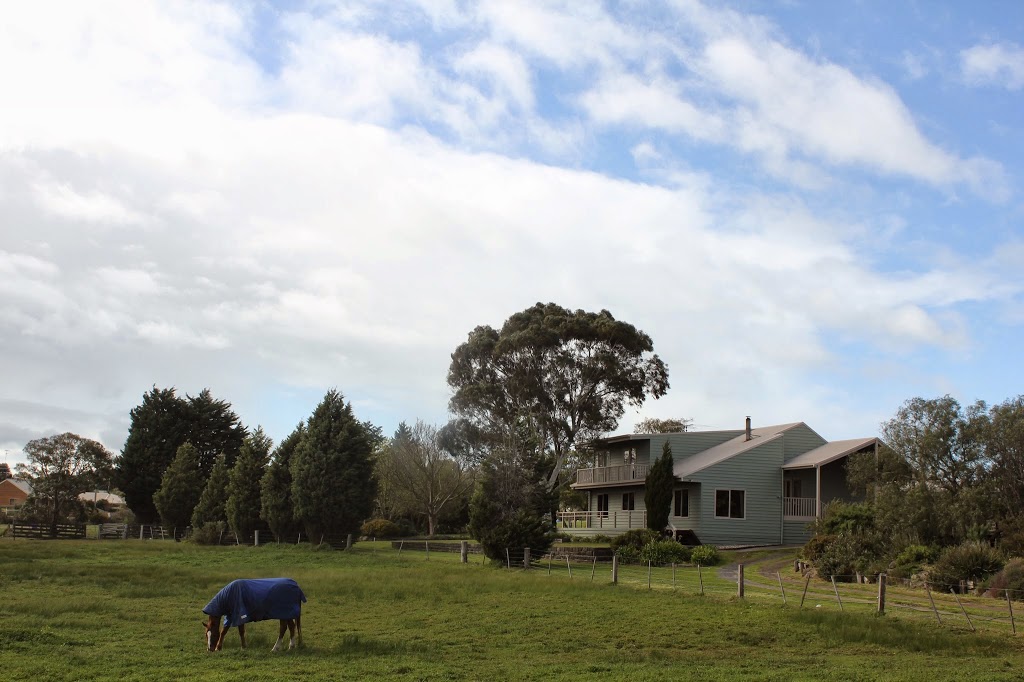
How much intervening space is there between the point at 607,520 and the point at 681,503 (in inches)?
304

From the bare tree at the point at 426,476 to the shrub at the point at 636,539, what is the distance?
79.2 feet

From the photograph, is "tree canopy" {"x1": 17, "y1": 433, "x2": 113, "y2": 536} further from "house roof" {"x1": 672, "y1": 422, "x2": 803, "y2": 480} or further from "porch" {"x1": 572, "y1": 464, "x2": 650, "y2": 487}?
"house roof" {"x1": 672, "y1": 422, "x2": 803, "y2": 480}

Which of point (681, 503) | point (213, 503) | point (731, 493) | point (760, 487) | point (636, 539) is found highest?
point (760, 487)

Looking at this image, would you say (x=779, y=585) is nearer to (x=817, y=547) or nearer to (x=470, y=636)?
(x=817, y=547)

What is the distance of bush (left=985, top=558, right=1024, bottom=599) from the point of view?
22.6 metres

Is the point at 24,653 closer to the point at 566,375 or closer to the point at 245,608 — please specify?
the point at 245,608

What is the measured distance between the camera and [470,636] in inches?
692

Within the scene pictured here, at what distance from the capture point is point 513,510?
114 feet

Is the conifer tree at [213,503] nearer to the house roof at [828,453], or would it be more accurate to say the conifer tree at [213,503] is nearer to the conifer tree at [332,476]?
the conifer tree at [332,476]

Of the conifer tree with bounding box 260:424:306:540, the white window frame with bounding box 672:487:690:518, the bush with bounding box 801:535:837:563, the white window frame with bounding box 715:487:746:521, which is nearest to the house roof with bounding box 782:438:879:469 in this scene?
the white window frame with bounding box 715:487:746:521

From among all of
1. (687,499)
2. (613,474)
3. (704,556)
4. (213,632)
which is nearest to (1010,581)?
(704,556)

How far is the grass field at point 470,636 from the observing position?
1401 cm

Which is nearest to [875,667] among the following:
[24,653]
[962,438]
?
[24,653]

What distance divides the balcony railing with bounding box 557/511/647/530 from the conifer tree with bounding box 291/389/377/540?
45.5 feet
